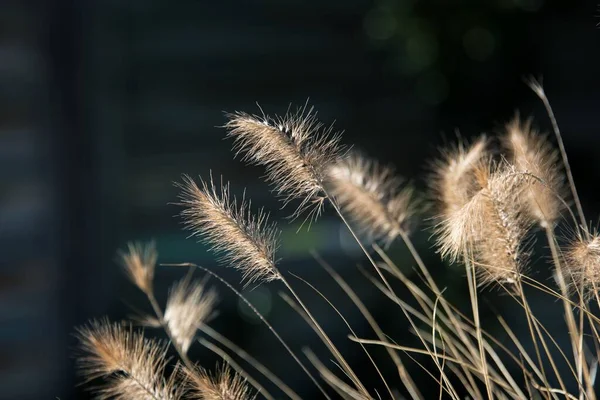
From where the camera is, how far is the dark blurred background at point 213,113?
3246 mm

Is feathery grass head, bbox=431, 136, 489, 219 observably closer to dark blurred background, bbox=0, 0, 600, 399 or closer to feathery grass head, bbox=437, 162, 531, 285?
feathery grass head, bbox=437, 162, 531, 285

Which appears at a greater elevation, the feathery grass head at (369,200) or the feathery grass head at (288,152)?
the feathery grass head at (288,152)

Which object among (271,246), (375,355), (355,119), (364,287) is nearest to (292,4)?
(355,119)

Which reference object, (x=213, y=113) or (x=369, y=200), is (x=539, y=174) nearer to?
(x=369, y=200)

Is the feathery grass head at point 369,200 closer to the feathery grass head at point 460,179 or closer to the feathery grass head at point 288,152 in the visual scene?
the feathery grass head at point 460,179

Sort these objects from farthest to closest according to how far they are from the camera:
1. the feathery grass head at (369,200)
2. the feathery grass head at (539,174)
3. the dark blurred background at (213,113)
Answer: the dark blurred background at (213,113)
the feathery grass head at (369,200)
the feathery grass head at (539,174)

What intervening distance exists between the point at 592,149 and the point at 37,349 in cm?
248

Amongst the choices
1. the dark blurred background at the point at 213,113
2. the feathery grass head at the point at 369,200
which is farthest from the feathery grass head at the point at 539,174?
the dark blurred background at the point at 213,113

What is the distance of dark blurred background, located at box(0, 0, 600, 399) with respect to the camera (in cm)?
325

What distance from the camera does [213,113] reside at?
12.2 ft

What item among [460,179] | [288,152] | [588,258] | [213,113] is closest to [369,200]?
[460,179]

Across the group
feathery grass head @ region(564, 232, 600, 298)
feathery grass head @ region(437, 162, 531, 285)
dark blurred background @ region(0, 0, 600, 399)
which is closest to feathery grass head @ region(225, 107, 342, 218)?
feathery grass head @ region(437, 162, 531, 285)

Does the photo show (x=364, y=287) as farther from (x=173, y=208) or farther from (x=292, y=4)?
(x=292, y=4)

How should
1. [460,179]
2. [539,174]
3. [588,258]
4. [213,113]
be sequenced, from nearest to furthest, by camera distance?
[588,258], [539,174], [460,179], [213,113]
